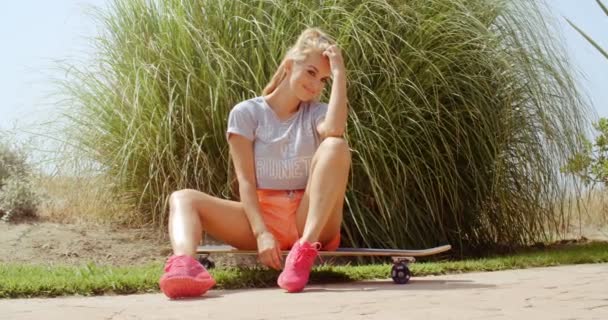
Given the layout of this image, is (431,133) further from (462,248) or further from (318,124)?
(318,124)

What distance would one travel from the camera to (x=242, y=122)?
353cm

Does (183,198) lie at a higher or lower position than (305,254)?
higher

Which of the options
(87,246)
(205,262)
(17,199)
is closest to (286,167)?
(205,262)

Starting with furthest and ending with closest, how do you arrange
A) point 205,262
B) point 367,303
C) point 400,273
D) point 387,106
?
1. point 387,106
2. point 205,262
3. point 400,273
4. point 367,303

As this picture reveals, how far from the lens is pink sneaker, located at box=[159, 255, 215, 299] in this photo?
303 cm

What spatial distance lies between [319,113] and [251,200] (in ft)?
1.55

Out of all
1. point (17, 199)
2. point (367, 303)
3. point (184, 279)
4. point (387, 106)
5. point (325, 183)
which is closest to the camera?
point (367, 303)

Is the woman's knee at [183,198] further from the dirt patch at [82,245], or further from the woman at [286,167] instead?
the dirt patch at [82,245]

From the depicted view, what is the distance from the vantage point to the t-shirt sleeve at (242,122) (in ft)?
11.6

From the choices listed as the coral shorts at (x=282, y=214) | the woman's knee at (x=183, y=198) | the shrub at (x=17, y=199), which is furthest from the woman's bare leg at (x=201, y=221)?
the shrub at (x=17, y=199)

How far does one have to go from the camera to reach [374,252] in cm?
354

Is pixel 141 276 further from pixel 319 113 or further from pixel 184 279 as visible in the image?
pixel 319 113

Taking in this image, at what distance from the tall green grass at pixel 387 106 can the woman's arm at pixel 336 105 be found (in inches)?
39.8

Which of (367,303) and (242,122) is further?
(242,122)
